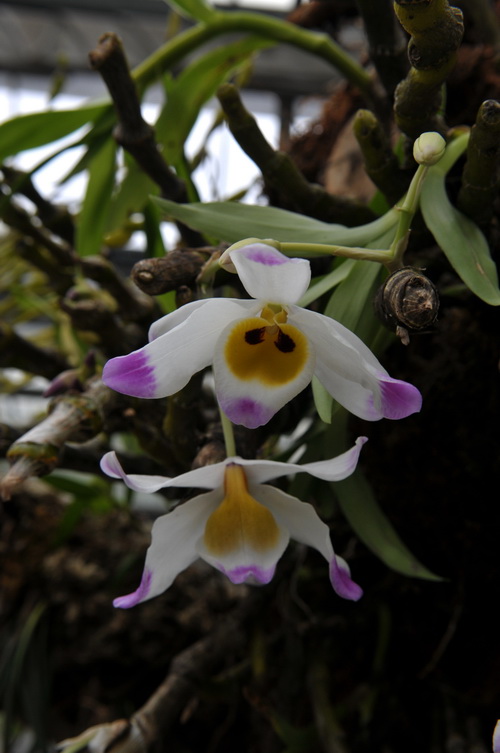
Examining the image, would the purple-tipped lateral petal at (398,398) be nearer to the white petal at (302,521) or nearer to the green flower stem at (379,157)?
the white petal at (302,521)

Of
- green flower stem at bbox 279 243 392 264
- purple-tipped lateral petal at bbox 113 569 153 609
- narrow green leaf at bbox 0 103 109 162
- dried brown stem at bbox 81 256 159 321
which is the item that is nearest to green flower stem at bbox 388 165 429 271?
green flower stem at bbox 279 243 392 264

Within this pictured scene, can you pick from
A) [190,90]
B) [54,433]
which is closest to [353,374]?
[54,433]

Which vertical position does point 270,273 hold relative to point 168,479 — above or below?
above

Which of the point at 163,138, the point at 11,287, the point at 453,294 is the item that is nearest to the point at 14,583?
the point at 11,287

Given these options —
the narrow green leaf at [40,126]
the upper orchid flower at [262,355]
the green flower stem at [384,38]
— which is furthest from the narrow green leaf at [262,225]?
Result: the narrow green leaf at [40,126]

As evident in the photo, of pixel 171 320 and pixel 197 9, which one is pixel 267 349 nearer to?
pixel 171 320

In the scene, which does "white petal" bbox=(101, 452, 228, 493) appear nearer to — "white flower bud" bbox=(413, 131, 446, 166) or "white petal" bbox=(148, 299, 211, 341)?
"white petal" bbox=(148, 299, 211, 341)
